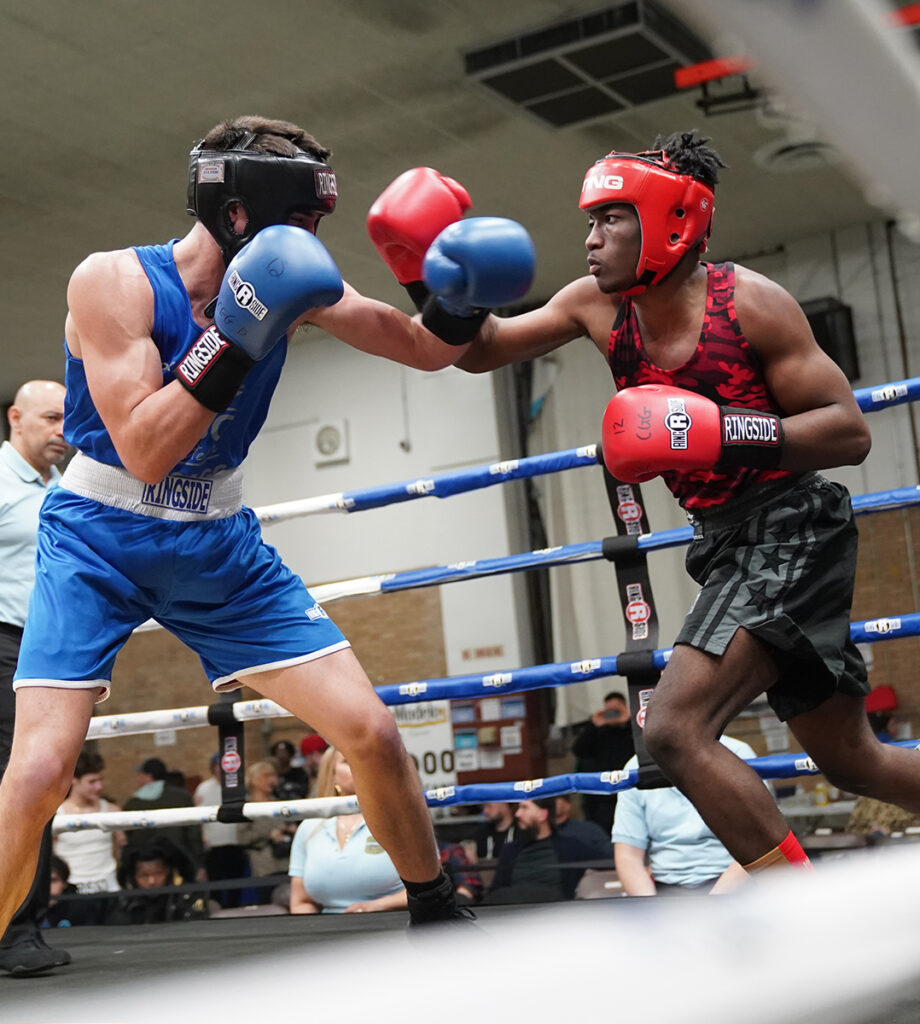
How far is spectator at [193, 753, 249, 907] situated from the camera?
5.96 meters

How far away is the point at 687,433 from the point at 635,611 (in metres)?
1.03

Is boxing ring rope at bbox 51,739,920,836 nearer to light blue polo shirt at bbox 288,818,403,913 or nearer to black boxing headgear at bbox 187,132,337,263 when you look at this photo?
light blue polo shirt at bbox 288,818,403,913

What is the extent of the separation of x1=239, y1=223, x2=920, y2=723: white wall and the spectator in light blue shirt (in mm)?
6243

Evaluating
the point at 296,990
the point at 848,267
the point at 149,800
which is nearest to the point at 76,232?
the point at 149,800

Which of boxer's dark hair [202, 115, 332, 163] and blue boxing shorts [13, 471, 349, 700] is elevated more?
boxer's dark hair [202, 115, 332, 163]

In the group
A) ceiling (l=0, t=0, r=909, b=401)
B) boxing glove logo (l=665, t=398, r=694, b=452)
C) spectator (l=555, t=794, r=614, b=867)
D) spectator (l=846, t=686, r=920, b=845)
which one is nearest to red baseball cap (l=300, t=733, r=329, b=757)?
spectator (l=846, t=686, r=920, b=845)

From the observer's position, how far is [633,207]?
2062 millimetres

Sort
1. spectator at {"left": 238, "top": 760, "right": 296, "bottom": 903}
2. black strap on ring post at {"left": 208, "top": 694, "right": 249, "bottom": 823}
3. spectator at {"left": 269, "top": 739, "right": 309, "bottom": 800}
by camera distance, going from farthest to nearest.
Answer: spectator at {"left": 269, "top": 739, "right": 309, "bottom": 800}, spectator at {"left": 238, "top": 760, "right": 296, "bottom": 903}, black strap on ring post at {"left": 208, "top": 694, "right": 249, "bottom": 823}

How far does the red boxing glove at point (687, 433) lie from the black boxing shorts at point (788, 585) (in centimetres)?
13

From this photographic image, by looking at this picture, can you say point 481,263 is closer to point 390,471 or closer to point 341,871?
point 341,871

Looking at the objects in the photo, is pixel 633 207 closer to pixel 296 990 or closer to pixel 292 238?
pixel 292 238

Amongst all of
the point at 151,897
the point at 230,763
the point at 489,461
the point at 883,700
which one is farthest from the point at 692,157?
the point at 489,461

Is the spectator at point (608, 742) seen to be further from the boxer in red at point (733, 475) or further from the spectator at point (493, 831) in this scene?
the boxer in red at point (733, 475)

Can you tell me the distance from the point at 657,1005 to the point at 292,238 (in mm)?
1554
